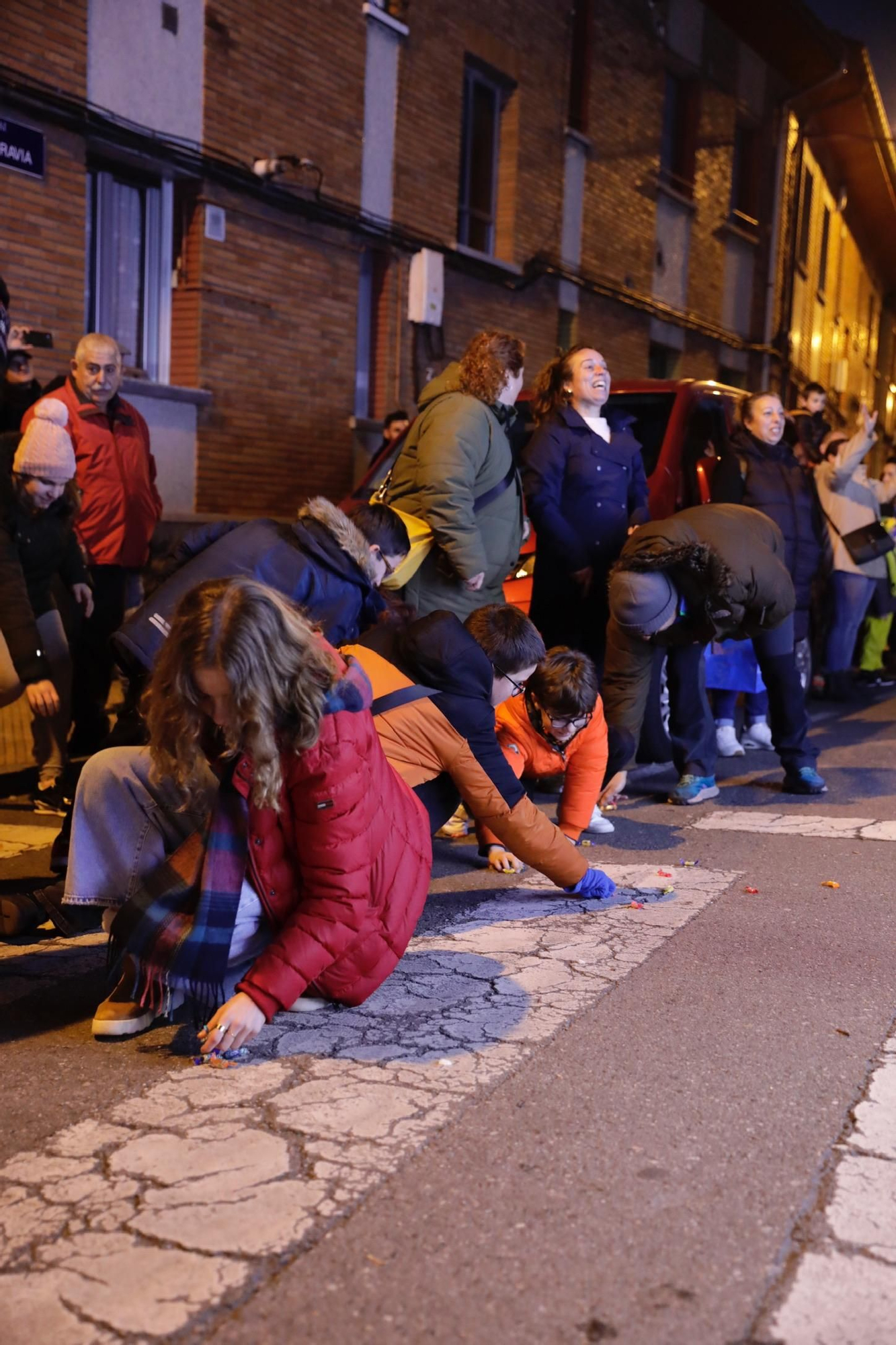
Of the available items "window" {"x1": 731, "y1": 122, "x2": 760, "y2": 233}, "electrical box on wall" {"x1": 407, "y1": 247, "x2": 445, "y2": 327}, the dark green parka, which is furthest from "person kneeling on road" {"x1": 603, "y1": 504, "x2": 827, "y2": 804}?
"window" {"x1": 731, "y1": 122, "x2": 760, "y2": 233}

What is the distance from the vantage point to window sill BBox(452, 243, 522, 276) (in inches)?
570

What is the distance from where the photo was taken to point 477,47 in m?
14.4

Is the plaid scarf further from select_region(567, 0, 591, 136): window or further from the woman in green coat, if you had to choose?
select_region(567, 0, 591, 136): window

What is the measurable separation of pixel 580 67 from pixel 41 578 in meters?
13.1

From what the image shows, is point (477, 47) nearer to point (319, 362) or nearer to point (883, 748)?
point (319, 362)

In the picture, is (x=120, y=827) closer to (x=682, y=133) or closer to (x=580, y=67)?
(x=580, y=67)

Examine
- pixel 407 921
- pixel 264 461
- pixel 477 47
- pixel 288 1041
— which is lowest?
pixel 288 1041

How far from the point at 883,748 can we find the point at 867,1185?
6016 mm

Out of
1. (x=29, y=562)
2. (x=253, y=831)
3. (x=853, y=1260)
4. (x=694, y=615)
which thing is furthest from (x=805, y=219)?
(x=853, y=1260)

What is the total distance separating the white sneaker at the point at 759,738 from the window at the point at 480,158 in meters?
8.35

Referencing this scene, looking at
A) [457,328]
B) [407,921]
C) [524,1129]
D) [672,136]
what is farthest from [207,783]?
[672,136]

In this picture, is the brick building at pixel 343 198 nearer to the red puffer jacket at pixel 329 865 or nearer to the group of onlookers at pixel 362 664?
the group of onlookers at pixel 362 664

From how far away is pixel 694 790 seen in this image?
21.4ft

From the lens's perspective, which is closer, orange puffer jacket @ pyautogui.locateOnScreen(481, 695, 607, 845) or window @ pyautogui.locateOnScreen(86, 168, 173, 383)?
orange puffer jacket @ pyautogui.locateOnScreen(481, 695, 607, 845)
